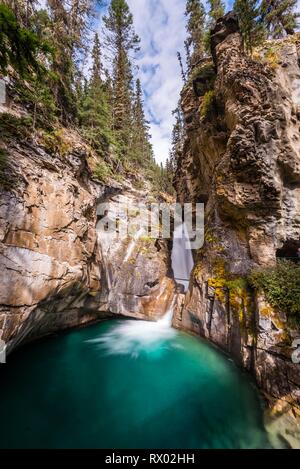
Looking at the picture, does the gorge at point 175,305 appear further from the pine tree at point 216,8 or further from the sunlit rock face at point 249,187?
the pine tree at point 216,8

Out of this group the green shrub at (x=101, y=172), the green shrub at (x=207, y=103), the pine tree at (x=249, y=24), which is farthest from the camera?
the green shrub at (x=101, y=172)

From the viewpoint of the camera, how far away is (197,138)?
12.3 meters

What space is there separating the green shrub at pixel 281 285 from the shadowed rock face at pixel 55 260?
7.56 meters

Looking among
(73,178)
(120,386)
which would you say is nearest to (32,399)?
(120,386)

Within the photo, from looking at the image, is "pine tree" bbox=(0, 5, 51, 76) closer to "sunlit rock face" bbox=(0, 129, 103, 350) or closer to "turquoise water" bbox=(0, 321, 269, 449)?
"sunlit rock face" bbox=(0, 129, 103, 350)

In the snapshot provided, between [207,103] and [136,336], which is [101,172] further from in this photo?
[136,336]

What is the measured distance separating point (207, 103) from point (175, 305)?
1263 cm

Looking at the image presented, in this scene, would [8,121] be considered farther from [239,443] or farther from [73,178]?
[239,443]

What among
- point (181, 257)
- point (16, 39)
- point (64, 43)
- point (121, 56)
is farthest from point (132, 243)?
point (121, 56)

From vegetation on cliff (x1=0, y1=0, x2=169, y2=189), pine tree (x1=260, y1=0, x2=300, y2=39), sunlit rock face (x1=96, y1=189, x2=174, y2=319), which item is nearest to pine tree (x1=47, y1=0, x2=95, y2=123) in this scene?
vegetation on cliff (x1=0, y1=0, x2=169, y2=189)

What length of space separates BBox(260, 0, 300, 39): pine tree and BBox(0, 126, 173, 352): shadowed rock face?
645 inches

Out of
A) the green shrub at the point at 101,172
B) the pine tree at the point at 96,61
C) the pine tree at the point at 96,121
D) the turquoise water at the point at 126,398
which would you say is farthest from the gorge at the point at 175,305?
the pine tree at the point at 96,61

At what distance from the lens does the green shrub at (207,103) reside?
10416mm

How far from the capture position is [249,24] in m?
9.87
